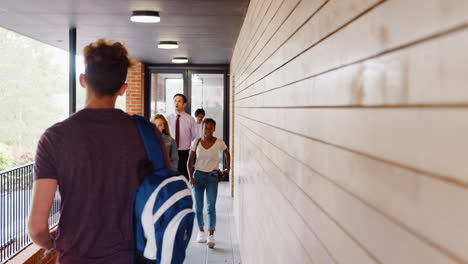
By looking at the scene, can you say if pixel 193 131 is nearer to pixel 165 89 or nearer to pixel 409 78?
pixel 165 89

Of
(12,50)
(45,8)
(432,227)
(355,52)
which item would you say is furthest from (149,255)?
(12,50)

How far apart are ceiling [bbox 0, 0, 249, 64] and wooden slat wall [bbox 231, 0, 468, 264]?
134 inches

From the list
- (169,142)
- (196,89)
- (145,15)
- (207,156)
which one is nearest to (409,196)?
(169,142)

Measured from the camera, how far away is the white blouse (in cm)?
617

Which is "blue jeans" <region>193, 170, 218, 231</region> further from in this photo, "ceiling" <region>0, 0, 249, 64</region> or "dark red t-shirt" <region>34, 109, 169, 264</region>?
"dark red t-shirt" <region>34, 109, 169, 264</region>

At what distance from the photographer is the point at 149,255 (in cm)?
176

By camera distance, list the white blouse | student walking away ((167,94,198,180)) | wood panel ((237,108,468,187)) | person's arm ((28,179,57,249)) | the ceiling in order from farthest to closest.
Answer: student walking away ((167,94,198,180)) < the white blouse < the ceiling < person's arm ((28,179,57,249)) < wood panel ((237,108,468,187))

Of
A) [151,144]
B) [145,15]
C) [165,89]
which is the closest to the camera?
[151,144]

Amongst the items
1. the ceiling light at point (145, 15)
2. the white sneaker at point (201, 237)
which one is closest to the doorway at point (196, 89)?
the white sneaker at point (201, 237)

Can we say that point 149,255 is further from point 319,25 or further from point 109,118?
point 319,25

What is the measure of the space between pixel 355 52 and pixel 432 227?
0.48 m

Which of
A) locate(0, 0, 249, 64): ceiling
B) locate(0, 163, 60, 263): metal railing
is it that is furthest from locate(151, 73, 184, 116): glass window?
locate(0, 163, 60, 263): metal railing

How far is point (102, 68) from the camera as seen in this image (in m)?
1.85

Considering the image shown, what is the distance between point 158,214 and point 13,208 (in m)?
3.40
